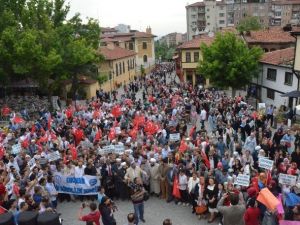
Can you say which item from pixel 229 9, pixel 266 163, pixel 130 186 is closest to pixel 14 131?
pixel 130 186

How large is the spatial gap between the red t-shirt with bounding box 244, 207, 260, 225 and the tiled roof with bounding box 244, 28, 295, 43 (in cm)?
3266

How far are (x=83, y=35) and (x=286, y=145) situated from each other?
28.3m

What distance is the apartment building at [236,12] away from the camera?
105 metres

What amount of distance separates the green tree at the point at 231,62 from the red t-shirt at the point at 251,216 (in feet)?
77.2

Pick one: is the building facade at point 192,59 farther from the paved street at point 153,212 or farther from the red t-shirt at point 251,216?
the red t-shirt at point 251,216

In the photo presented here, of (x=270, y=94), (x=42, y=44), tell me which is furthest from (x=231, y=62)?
(x=42, y=44)

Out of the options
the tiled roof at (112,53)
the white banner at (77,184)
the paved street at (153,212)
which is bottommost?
the paved street at (153,212)

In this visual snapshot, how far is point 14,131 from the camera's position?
20547 millimetres

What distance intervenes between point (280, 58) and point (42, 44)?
1970 cm

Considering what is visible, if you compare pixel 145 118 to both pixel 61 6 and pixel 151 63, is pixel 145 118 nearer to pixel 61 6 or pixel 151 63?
pixel 61 6

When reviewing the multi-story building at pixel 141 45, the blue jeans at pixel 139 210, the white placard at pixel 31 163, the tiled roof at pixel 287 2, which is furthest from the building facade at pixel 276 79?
the tiled roof at pixel 287 2

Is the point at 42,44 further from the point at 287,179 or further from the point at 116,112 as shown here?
the point at 287,179

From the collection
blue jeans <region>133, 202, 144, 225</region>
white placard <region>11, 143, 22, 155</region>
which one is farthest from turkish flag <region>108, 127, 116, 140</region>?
blue jeans <region>133, 202, 144, 225</region>

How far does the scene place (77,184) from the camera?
13141mm
